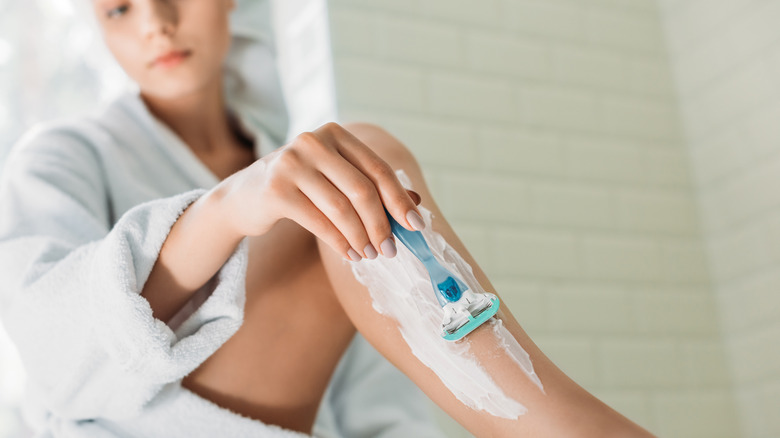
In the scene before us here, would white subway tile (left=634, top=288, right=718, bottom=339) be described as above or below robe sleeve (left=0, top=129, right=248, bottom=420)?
below

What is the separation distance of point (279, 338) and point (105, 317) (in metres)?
0.17

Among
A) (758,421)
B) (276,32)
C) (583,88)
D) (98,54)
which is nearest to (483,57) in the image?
(583,88)

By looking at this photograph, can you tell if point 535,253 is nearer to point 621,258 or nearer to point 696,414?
point 621,258

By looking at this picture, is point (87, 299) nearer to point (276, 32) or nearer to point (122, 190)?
point (122, 190)

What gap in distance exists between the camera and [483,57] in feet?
4.86

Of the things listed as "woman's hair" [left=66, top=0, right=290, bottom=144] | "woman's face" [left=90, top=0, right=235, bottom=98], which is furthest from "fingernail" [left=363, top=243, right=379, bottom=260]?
"woman's hair" [left=66, top=0, right=290, bottom=144]

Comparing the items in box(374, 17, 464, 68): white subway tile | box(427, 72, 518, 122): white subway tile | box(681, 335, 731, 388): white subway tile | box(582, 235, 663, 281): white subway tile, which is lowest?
box(681, 335, 731, 388): white subway tile

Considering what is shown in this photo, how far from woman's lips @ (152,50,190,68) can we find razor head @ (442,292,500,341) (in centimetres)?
63

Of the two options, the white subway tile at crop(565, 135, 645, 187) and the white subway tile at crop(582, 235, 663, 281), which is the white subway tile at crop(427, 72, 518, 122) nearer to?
the white subway tile at crop(565, 135, 645, 187)

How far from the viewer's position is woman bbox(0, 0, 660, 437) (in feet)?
1.84

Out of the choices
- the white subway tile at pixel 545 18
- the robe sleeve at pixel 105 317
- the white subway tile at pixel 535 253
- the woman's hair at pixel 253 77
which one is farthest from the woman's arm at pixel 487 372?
the white subway tile at pixel 545 18

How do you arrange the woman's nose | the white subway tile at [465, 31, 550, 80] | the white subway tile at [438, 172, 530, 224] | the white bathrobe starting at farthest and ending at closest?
the white subway tile at [465, 31, 550, 80] → the white subway tile at [438, 172, 530, 224] → the woman's nose → the white bathrobe

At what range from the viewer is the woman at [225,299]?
560mm

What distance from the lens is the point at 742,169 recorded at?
1.47m
